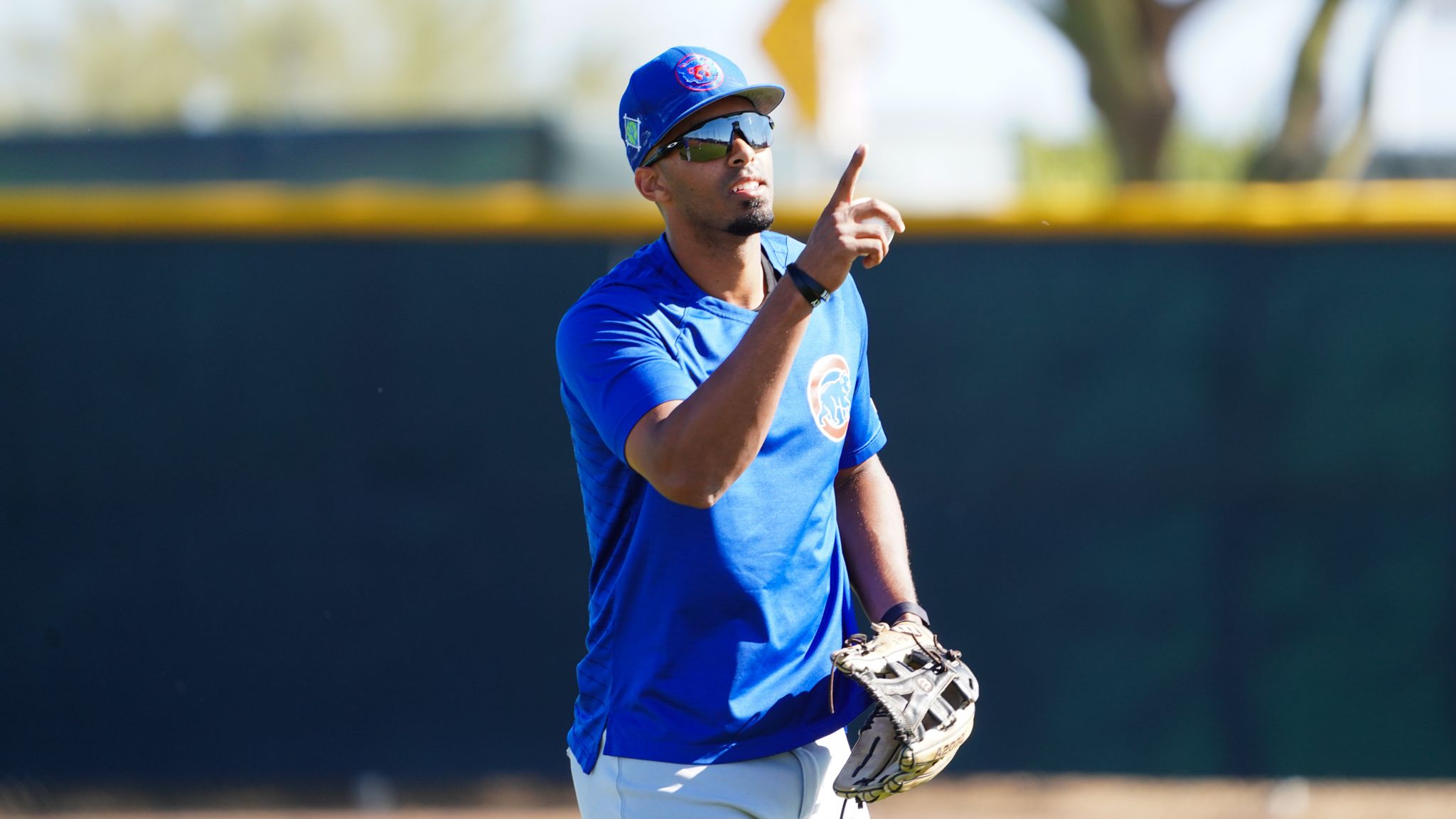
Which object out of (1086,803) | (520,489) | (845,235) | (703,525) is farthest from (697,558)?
(1086,803)

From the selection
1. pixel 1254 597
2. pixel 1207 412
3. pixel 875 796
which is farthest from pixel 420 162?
pixel 875 796

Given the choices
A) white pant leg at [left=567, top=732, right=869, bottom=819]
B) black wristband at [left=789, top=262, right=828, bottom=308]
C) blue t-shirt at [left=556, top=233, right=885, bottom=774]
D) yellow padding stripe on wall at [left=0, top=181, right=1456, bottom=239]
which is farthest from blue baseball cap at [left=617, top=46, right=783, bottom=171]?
yellow padding stripe on wall at [left=0, top=181, right=1456, bottom=239]

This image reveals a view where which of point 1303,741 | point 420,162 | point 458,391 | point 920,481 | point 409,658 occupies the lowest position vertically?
point 1303,741

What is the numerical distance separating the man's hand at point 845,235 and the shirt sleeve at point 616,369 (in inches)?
12.7

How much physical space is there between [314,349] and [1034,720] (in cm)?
344

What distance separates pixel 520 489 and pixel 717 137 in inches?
150

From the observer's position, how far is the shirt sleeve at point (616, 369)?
8.63 feet

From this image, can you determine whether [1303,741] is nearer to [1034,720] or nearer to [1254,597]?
[1254,597]

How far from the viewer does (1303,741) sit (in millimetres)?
6402

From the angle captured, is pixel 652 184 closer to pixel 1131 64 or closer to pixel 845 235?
pixel 845 235

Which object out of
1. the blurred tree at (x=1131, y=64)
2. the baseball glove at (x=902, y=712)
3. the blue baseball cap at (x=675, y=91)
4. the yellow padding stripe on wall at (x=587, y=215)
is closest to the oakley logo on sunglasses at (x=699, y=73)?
the blue baseball cap at (x=675, y=91)

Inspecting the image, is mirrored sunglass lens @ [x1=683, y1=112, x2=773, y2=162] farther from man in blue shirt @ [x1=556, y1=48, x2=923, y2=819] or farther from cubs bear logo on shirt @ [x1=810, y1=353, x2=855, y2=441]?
cubs bear logo on shirt @ [x1=810, y1=353, x2=855, y2=441]

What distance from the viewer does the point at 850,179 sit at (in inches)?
101

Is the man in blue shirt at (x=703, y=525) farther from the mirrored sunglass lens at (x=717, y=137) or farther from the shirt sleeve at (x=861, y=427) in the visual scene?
the shirt sleeve at (x=861, y=427)
